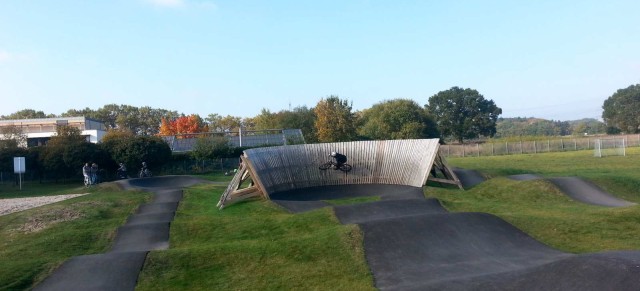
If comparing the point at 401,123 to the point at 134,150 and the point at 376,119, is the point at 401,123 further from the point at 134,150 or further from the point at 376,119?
the point at 134,150

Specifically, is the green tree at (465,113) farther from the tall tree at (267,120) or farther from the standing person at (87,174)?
the standing person at (87,174)

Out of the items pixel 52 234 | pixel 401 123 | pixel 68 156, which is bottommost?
pixel 52 234

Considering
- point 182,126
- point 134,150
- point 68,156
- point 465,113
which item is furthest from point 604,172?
point 182,126

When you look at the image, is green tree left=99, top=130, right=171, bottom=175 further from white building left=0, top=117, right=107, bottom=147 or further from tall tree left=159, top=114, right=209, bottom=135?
tall tree left=159, top=114, right=209, bottom=135

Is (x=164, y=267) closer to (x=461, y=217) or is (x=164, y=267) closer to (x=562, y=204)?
(x=461, y=217)

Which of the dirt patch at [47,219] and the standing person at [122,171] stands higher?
the standing person at [122,171]

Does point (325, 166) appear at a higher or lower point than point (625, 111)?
lower

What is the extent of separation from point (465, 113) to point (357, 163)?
65738 millimetres

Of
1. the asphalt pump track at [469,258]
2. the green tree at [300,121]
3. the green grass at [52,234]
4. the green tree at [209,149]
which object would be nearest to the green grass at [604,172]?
the asphalt pump track at [469,258]

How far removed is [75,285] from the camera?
10758 millimetres

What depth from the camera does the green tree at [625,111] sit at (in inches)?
3499

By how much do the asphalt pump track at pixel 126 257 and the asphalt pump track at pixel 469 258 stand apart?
16.7ft

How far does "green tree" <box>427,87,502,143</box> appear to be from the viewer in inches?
3408

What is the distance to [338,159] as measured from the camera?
83.0 ft
